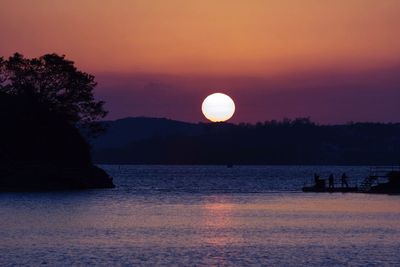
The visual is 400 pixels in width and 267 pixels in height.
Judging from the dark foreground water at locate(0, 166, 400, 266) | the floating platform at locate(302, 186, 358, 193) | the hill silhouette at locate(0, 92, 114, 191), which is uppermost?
the hill silhouette at locate(0, 92, 114, 191)

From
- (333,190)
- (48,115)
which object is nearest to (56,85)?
(48,115)

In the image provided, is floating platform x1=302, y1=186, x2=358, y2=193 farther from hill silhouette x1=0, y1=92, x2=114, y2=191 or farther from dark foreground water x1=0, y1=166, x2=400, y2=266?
hill silhouette x1=0, y1=92, x2=114, y2=191

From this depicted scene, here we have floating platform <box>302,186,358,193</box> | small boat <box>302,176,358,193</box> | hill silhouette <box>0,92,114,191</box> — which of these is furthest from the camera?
hill silhouette <box>0,92,114,191</box>

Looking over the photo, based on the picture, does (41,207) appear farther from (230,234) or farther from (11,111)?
(11,111)

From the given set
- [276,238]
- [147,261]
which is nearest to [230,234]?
[276,238]

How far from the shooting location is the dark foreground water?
48.6 m

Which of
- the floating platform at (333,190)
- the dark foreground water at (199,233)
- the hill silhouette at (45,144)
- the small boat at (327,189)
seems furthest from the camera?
the hill silhouette at (45,144)

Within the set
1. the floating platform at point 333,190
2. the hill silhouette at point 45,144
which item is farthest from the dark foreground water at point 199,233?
the hill silhouette at point 45,144

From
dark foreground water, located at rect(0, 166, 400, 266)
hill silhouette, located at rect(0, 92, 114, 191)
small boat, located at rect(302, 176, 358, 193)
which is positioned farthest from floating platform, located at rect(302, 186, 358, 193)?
hill silhouette, located at rect(0, 92, 114, 191)

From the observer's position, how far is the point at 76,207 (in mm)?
91688

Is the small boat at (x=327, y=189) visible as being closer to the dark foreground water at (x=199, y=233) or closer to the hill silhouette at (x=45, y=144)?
the dark foreground water at (x=199, y=233)

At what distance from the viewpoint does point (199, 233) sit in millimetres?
63938

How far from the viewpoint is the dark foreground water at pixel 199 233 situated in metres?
48.6

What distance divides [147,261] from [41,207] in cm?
4558
